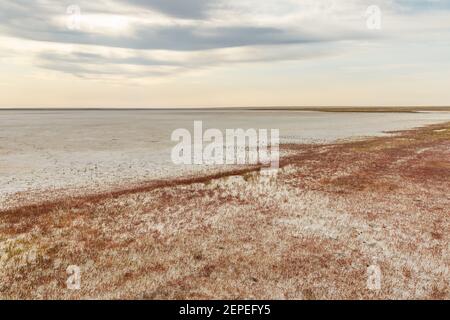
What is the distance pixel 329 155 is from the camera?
31.7 metres

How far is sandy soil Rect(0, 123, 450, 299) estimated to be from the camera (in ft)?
27.9

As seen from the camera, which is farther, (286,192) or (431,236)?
(286,192)

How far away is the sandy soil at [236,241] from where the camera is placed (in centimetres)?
851

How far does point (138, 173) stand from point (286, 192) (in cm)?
1181

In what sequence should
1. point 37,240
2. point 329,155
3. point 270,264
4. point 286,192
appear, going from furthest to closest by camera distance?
point 329,155 → point 286,192 → point 37,240 → point 270,264

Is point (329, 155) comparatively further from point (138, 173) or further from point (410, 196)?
point (138, 173)

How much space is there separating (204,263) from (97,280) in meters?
3.06

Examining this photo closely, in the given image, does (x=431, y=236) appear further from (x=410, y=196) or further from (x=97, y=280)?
(x=97, y=280)

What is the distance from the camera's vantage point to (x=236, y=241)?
11492 mm

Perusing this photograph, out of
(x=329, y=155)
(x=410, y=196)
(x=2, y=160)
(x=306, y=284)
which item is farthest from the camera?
(x=329, y=155)

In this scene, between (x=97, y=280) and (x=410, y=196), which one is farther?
(x=410, y=196)

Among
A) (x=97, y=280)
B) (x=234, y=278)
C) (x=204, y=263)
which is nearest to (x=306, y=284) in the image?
(x=234, y=278)

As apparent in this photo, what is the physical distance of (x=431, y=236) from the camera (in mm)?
11891

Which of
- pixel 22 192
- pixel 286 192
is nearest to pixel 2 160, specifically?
pixel 22 192
